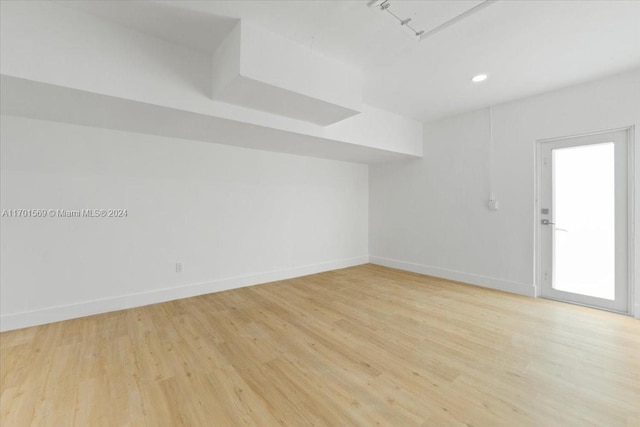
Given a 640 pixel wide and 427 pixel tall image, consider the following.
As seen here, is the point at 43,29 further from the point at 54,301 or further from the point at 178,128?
the point at 54,301

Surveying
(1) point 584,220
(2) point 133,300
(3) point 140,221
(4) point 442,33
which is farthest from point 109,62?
(1) point 584,220

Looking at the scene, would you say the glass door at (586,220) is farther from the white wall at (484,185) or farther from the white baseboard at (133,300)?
the white baseboard at (133,300)

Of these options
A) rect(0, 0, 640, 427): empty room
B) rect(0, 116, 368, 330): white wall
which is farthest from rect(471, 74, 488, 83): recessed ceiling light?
rect(0, 116, 368, 330): white wall

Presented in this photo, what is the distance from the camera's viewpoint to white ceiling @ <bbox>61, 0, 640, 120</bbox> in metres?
2.07

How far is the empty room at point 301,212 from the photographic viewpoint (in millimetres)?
1798

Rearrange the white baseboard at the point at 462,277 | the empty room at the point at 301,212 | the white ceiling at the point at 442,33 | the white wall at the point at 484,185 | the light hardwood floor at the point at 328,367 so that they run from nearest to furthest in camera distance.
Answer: the light hardwood floor at the point at 328,367 < the empty room at the point at 301,212 < the white ceiling at the point at 442,33 < the white wall at the point at 484,185 < the white baseboard at the point at 462,277

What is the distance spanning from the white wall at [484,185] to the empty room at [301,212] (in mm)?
31

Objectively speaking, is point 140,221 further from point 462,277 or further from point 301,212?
point 462,277

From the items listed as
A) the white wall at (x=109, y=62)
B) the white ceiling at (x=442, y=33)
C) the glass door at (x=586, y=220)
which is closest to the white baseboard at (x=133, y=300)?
the white wall at (x=109, y=62)

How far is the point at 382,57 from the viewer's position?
276 cm

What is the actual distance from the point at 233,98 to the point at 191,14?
0.72m

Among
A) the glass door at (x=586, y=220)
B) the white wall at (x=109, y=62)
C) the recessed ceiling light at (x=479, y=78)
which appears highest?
the recessed ceiling light at (x=479, y=78)

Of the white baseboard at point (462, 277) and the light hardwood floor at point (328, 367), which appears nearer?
the light hardwood floor at point (328, 367)

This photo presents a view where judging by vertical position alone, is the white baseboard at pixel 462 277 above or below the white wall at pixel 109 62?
below
